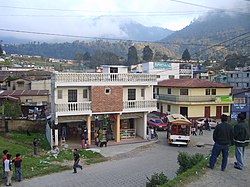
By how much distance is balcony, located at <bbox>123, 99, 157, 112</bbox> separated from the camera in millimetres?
25781

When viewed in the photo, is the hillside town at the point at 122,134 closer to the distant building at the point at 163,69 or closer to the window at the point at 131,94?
the window at the point at 131,94

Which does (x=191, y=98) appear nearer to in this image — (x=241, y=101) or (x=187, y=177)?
(x=241, y=101)

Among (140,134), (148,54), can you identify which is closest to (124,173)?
(140,134)

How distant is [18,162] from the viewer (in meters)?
14.4

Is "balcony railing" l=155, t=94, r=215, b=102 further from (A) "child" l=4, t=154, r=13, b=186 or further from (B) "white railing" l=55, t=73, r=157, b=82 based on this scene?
(A) "child" l=4, t=154, r=13, b=186

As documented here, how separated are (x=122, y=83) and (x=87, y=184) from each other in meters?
12.0

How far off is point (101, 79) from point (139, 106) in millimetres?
4081

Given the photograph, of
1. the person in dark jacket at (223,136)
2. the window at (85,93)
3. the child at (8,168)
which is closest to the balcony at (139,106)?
the window at (85,93)

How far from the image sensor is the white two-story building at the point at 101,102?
24.0 metres

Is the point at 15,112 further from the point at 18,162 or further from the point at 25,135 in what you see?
the point at 18,162

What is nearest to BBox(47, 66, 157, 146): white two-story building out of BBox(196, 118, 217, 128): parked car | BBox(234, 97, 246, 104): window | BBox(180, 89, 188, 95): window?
BBox(196, 118, 217, 128): parked car

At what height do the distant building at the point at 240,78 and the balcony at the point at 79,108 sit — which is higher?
the distant building at the point at 240,78

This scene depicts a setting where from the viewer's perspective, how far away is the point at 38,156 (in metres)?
20.3

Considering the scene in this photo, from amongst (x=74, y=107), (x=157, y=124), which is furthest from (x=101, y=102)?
(x=157, y=124)
